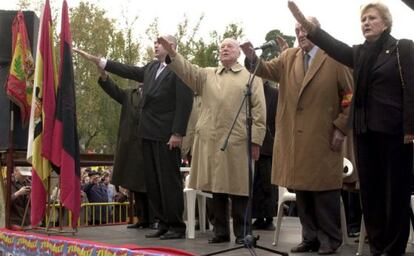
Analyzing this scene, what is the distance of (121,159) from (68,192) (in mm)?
1102

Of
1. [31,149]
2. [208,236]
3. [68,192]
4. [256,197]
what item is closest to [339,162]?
[208,236]

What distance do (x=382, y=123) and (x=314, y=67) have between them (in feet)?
2.80

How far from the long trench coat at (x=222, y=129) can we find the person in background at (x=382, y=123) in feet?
3.94

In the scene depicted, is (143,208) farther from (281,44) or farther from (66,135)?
(281,44)

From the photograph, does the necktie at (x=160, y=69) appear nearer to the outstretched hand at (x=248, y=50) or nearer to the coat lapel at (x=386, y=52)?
the outstretched hand at (x=248, y=50)

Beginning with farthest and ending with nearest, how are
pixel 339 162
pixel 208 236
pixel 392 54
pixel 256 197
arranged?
pixel 256 197 < pixel 208 236 < pixel 339 162 < pixel 392 54

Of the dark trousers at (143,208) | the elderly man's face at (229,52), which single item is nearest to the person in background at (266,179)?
the dark trousers at (143,208)

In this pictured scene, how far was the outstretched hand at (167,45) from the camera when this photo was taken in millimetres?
4859

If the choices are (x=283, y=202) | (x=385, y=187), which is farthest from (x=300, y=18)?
(x=283, y=202)

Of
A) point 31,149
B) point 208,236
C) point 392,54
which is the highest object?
point 392,54

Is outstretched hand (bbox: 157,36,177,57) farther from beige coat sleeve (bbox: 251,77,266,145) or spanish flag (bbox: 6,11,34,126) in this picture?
spanish flag (bbox: 6,11,34,126)

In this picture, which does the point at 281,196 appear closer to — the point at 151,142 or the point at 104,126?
the point at 151,142

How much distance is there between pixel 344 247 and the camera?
4820 mm

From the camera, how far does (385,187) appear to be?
13.1 feet
